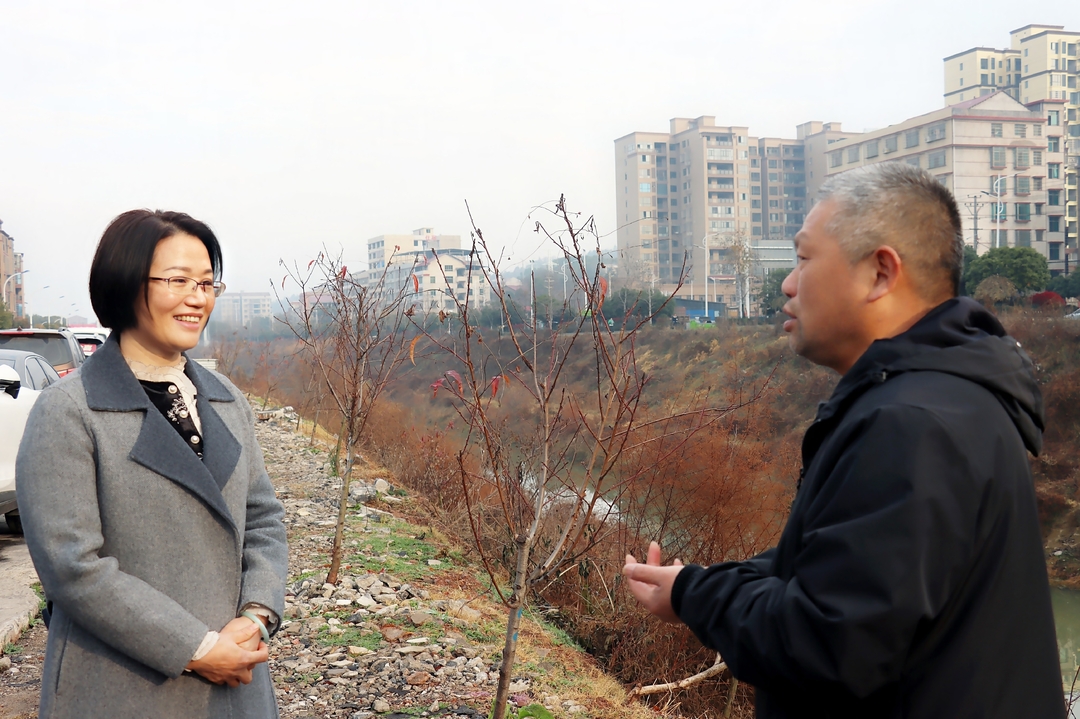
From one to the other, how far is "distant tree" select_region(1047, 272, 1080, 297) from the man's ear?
42173 mm

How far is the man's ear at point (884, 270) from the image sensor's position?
1638mm

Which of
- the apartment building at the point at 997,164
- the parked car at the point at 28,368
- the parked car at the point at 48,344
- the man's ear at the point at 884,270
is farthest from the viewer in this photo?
the apartment building at the point at 997,164

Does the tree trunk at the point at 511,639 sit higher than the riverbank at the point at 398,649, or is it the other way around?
the tree trunk at the point at 511,639

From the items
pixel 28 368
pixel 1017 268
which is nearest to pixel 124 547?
pixel 28 368

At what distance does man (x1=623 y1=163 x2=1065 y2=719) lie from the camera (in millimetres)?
1356

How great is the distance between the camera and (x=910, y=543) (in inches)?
52.7

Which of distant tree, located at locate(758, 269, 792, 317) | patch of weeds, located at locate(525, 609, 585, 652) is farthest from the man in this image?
distant tree, located at locate(758, 269, 792, 317)

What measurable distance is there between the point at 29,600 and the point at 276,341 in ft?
71.2

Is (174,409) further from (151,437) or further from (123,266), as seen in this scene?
(123,266)

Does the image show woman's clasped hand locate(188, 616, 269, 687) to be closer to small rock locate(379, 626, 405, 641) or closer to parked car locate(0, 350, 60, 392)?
small rock locate(379, 626, 405, 641)

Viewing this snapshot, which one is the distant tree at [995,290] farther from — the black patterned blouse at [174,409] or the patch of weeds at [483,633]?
the black patterned blouse at [174,409]

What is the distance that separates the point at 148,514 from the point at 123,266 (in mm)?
583

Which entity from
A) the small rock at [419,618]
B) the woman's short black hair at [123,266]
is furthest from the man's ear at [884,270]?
the small rock at [419,618]

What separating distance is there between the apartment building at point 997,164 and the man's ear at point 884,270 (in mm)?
60540
